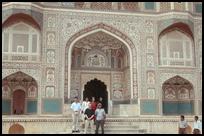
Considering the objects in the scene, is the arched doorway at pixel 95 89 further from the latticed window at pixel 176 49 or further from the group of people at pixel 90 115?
the group of people at pixel 90 115

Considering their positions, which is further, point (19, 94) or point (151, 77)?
point (151, 77)

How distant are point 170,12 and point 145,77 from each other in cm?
306

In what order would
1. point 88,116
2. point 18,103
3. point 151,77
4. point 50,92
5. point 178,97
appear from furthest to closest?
point 178,97 → point 151,77 → point 18,103 → point 50,92 → point 88,116

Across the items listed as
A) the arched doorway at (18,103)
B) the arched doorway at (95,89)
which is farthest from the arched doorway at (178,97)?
the arched doorway at (18,103)

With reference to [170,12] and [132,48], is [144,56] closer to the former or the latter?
[132,48]

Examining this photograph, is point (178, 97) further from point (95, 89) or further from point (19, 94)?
point (19, 94)

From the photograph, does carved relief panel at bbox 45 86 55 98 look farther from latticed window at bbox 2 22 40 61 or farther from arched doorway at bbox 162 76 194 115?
arched doorway at bbox 162 76 194 115

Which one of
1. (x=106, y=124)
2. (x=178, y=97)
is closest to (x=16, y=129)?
(x=106, y=124)

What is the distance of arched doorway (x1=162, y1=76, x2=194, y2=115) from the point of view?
16.9 m

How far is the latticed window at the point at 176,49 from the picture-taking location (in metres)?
16.7

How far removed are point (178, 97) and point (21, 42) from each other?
7.37m

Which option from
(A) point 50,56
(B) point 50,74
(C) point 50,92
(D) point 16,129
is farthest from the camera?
(A) point 50,56

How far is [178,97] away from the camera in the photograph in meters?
17.2

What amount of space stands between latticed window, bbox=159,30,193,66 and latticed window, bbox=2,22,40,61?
5.51m
